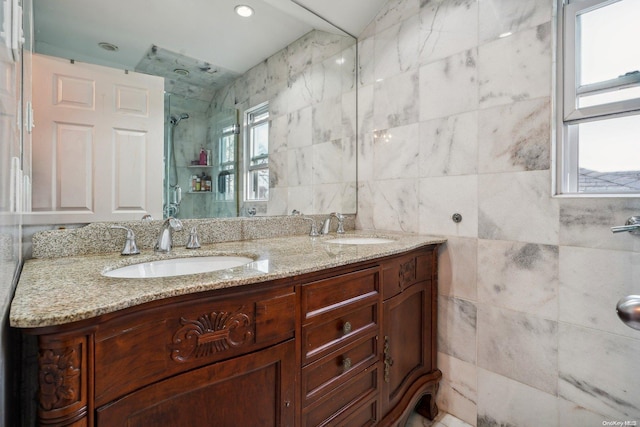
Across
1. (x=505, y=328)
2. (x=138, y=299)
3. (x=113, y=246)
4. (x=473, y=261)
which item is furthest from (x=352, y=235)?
(x=138, y=299)

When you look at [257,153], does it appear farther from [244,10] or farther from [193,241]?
[244,10]

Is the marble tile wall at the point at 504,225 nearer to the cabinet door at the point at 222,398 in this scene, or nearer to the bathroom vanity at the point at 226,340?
the bathroom vanity at the point at 226,340

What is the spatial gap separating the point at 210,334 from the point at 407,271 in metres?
0.96

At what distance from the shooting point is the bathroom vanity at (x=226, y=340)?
560 mm

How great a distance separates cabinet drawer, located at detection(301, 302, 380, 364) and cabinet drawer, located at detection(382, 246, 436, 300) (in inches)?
4.7

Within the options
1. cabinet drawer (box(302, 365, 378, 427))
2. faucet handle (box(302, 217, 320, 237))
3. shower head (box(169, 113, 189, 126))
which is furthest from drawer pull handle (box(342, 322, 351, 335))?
shower head (box(169, 113, 189, 126))

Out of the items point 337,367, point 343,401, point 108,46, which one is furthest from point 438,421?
point 108,46

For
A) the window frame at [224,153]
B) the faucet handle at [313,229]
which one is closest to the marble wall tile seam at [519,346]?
the faucet handle at [313,229]

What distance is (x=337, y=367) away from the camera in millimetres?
1057

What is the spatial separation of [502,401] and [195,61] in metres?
2.10

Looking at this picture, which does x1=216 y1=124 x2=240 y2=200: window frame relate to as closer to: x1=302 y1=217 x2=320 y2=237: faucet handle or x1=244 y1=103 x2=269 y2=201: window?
x1=244 y1=103 x2=269 y2=201: window

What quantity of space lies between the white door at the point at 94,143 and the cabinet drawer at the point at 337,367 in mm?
861

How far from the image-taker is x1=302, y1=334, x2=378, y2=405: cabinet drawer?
953 mm

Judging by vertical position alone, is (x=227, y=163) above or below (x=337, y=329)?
above
